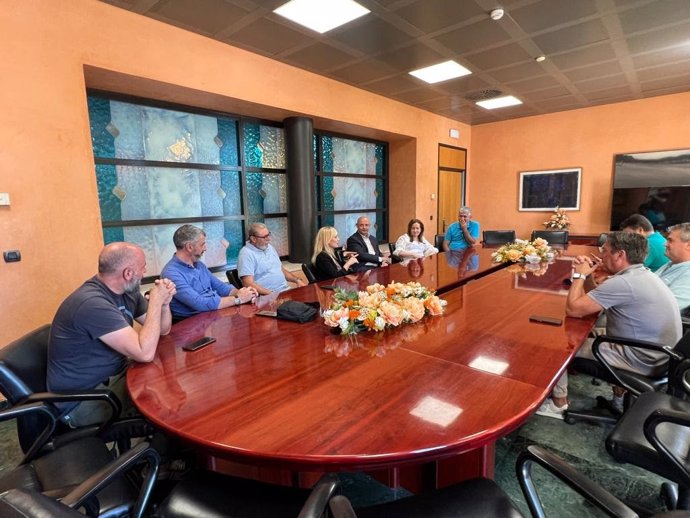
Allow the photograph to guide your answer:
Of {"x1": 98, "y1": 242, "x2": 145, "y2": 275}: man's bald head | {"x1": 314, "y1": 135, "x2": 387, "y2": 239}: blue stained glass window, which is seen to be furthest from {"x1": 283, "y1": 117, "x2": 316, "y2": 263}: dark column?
{"x1": 98, "y1": 242, "x2": 145, "y2": 275}: man's bald head

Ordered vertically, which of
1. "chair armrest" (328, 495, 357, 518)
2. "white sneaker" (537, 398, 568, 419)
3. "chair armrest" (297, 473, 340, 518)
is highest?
"chair armrest" (328, 495, 357, 518)

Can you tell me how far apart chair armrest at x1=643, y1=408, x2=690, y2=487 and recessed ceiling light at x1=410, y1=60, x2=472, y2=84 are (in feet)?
12.2

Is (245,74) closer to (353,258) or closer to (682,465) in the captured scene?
(353,258)

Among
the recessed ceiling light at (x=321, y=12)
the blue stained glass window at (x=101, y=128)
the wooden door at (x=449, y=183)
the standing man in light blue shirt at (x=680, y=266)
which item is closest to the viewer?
the standing man in light blue shirt at (x=680, y=266)

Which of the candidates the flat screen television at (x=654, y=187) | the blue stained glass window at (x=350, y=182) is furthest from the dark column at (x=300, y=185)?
the flat screen television at (x=654, y=187)

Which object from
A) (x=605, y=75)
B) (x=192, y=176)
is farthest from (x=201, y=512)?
(x=605, y=75)

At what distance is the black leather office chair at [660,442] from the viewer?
1170 mm

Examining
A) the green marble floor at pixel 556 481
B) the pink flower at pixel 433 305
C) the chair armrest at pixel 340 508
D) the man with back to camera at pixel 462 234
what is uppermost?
the man with back to camera at pixel 462 234

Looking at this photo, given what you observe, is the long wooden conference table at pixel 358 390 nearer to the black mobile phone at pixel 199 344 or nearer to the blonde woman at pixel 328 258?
the black mobile phone at pixel 199 344

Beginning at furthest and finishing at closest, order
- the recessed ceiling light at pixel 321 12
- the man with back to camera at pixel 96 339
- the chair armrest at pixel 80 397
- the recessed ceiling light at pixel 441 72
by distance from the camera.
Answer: the recessed ceiling light at pixel 441 72
the recessed ceiling light at pixel 321 12
the man with back to camera at pixel 96 339
the chair armrest at pixel 80 397

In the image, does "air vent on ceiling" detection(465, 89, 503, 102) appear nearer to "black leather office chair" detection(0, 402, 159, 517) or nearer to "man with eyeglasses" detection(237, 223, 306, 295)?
"man with eyeglasses" detection(237, 223, 306, 295)

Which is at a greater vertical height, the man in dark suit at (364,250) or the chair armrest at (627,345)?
the man in dark suit at (364,250)

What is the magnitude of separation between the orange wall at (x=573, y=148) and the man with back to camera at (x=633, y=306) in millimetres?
4873

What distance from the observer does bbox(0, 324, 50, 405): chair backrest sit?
1331mm
